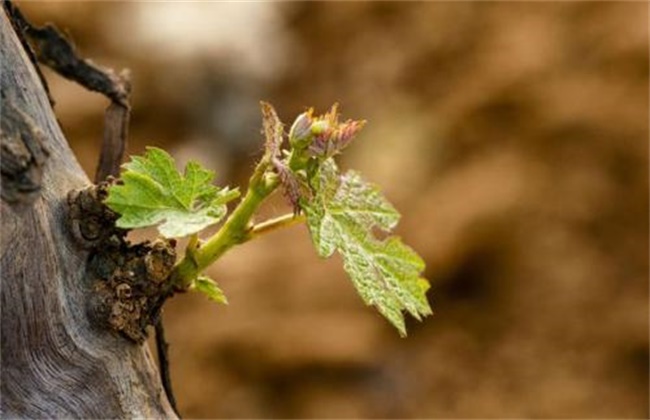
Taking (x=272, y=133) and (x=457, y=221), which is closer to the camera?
(x=272, y=133)

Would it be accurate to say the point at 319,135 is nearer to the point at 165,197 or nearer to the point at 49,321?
the point at 165,197

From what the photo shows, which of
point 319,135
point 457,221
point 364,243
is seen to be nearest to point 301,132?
point 319,135

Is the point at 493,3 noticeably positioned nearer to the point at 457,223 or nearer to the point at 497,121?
the point at 497,121

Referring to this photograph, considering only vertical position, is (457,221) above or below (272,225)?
above

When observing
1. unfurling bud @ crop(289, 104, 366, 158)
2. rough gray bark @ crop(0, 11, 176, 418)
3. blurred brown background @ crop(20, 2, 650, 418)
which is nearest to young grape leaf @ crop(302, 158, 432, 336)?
unfurling bud @ crop(289, 104, 366, 158)

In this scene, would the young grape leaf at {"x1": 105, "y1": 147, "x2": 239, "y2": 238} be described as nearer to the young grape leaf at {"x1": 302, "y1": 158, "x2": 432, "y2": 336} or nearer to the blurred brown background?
the young grape leaf at {"x1": 302, "y1": 158, "x2": 432, "y2": 336}
